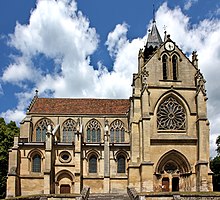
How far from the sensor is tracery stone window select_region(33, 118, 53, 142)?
50719mm

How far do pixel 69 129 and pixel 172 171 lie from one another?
57.1ft

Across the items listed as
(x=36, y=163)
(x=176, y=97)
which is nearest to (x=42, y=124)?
(x=36, y=163)

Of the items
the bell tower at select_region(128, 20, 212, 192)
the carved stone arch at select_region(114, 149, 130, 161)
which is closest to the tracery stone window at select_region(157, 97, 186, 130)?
the bell tower at select_region(128, 20, 212, 192)

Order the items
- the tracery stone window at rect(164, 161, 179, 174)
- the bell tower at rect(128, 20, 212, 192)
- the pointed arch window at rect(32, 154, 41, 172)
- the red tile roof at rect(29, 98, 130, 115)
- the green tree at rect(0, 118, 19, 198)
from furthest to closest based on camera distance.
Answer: the red tile roof at rect(29, 98, 130, 115) < the green tree at rect(0, 118, 19, 198) < the pointed arch window at rect(32, 154, 41, 172) < the tracery stone window at rect(164, 161, 179, 174) < the bell tower at rect(128, 20, 212, 192)

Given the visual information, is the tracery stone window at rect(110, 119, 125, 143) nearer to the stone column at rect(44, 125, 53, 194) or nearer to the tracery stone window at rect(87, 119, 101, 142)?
the tracery stone window at rect(87, 119, 101, 142)

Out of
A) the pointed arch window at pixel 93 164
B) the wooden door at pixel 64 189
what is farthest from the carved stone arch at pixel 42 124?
the wooden door at pixel 64 189

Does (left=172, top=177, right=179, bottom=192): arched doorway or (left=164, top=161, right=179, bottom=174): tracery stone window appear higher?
(left=164, top=161, right=179, bottom=174): tracery stone window

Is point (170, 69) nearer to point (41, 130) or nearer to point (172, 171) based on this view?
point (172, 171)

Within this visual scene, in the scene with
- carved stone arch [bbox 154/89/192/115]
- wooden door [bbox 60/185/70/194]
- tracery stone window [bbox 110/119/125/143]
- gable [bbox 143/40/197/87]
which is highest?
gable [bbox 143/40/197/87]

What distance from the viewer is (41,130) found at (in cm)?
5116

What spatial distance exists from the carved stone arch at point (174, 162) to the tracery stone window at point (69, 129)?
1572 cm

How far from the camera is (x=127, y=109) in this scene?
174ft

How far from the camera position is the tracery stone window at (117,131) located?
51250mm

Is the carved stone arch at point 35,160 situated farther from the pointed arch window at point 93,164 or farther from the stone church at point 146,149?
the pointed arch window at point 93,164
